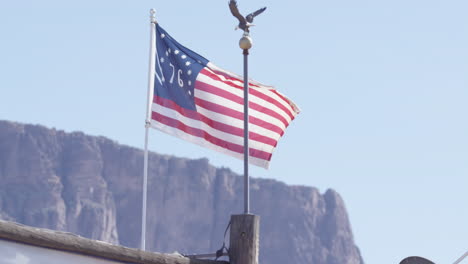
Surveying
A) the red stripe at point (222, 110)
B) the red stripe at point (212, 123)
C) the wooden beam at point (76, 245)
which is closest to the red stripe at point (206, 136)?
the red stripe at point (212, 123)

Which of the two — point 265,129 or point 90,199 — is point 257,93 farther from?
point 90,199

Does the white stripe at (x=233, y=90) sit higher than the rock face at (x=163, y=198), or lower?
lower

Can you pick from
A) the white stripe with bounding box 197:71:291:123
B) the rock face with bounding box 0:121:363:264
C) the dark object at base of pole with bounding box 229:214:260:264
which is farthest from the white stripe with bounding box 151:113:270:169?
the rock face with bounding box 0:121:363:264

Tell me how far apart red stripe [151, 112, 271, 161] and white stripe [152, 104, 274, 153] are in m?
0.04

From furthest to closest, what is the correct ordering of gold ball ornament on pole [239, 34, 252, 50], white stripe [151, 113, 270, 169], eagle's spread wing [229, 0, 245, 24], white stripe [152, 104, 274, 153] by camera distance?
1. white stripe [152, 104, 274, 153]
2. white stripe [151, 113, 270, 169]
3. eagle's spread wing [229, 0, 245, 24]
4. gold ball ornament on pole [239, 34, 252, 50]

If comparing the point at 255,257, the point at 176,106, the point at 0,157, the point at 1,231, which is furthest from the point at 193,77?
the point at 0,157

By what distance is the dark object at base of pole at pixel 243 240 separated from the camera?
33.5 ft

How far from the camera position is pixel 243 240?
33.6ft

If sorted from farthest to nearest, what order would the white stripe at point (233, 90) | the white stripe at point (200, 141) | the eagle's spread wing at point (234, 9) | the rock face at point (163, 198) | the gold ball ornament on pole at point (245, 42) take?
the rock face at point (163, 198) < the white stripe at point (233, 90) < the white stripe at point (200, 141) < the eagle's spread wing at point (234, 9) < the gold ball ornament on pole at point (245, 42)

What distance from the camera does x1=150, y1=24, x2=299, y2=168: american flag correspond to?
1392cm

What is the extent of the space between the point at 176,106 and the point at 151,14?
1445mm

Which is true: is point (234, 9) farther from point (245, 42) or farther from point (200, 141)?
point (200, 141)

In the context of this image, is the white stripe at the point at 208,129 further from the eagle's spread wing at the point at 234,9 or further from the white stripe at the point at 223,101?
the eagle's spread wing at the point at 234,9

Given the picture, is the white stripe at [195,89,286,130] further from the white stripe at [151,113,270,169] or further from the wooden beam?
the wooden beam
